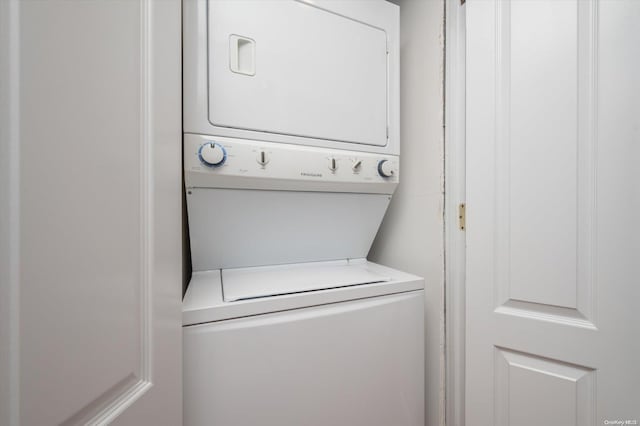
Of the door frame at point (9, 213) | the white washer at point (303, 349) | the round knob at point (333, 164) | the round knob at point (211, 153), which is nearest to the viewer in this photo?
the door frame at point (9, 213)

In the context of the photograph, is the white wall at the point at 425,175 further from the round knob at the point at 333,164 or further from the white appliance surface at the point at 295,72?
the round knob at the point at 333,164

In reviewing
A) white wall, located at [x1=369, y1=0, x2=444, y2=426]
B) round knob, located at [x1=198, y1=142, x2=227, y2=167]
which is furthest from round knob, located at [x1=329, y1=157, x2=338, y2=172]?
white wall, located at [x1=369, y1=0, x2=444, y2=426]

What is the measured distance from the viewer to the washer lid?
0.94 metres

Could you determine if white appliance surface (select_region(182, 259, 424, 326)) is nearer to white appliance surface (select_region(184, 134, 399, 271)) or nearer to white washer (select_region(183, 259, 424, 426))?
white washer (select_region(183, 259, 424, 426))

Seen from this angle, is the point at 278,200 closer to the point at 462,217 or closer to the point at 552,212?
the point at 462,217

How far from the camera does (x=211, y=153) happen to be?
937 millimetres

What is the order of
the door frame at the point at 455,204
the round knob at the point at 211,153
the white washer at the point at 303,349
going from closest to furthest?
the white washer at the point at 303,349, the round knob at the point at 211,153, the door frame at the point at 455,204

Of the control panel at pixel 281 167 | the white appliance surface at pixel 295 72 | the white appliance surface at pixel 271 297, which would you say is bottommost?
the white appliance surface at pixel 271 297

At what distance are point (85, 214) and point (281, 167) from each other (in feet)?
2.39

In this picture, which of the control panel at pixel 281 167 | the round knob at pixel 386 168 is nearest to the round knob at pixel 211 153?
the control panel at pixel 281 167

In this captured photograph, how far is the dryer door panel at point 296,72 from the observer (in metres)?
0.97

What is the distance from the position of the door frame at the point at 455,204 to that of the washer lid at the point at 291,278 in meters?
0.41

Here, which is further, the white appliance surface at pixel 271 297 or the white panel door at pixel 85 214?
the white appliance surface at pixel 271 297

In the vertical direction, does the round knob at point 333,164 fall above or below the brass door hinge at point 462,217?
above
